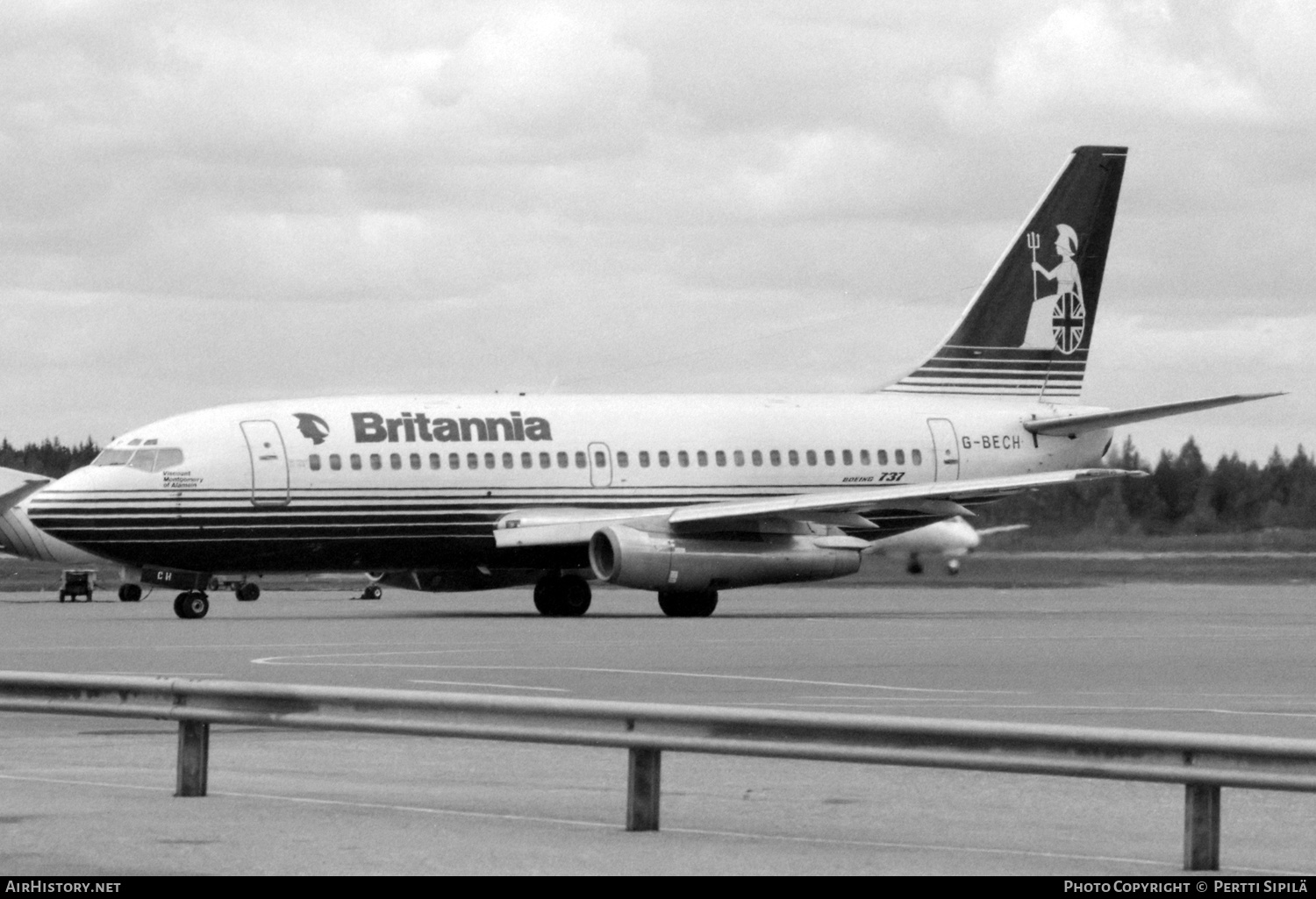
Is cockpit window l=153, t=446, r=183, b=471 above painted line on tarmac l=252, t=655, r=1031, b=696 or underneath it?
above

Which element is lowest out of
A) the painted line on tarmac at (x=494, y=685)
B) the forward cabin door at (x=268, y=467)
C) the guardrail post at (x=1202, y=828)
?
the painted line on tarmac at (x=494, y=685)

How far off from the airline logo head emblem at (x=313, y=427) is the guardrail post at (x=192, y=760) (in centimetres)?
2740

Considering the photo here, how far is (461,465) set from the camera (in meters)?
43.3

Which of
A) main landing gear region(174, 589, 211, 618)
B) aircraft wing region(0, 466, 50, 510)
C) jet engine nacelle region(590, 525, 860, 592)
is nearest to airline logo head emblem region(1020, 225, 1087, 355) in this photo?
jet engine nacelle region(590, 525, 860, 592)

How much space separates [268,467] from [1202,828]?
30954 mm

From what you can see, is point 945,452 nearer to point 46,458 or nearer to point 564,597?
point 564,597

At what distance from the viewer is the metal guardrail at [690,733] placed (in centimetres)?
1172

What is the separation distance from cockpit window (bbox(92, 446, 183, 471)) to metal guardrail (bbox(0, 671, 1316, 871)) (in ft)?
83.4

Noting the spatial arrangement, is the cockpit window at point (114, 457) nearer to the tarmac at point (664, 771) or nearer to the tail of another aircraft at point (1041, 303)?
the tarmac at point (664, 771)

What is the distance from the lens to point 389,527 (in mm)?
42312

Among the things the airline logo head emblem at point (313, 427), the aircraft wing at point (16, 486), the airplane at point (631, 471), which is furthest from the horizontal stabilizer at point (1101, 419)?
the aircraft wing at point (16, 486)

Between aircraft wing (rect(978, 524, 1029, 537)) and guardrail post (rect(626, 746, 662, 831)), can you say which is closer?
guardrail post (rect(626, 746, 662, 831))

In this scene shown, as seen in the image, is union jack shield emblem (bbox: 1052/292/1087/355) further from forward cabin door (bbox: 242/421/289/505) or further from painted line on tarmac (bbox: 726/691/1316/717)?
painted line on tarmac (bbox: 726/691/1316/717)

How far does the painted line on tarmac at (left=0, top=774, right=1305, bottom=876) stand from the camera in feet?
40.5
